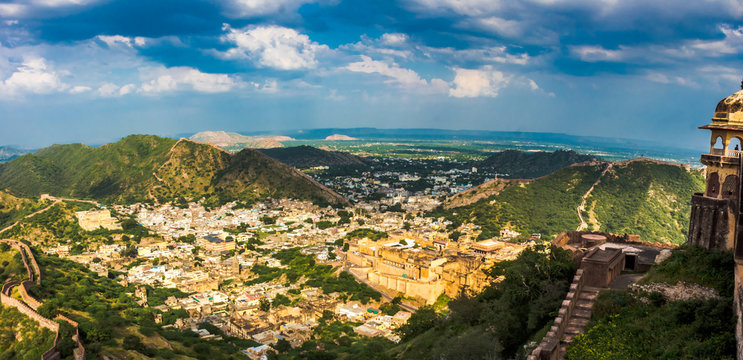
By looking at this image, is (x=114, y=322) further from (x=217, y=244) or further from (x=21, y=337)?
(x=217, y=244)

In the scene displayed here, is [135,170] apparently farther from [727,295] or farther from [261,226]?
[727,295]

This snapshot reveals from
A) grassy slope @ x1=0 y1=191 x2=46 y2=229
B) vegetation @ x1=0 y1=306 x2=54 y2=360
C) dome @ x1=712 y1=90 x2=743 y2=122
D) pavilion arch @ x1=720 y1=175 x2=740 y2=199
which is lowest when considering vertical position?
grassy slope @ x1=0 y1=191 x2=46 y2=229

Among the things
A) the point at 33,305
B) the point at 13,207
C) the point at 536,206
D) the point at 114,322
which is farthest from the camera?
the point at 13,207

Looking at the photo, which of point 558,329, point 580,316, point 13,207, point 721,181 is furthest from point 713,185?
point 13,207

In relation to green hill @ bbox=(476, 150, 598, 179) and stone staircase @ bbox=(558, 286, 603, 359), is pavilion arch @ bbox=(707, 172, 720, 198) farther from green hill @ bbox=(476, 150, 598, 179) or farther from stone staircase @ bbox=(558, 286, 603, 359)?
green hill @ bbox=(476, 150, 598, 179)

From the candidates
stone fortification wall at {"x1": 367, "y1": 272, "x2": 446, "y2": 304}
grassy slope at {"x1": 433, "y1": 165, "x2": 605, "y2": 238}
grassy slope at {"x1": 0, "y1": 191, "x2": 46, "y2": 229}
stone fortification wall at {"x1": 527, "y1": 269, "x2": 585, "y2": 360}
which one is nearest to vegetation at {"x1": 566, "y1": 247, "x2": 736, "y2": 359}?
stone fortification wall at {"x1": 527, "y1": 269, "x2": 585, "y2": 360}

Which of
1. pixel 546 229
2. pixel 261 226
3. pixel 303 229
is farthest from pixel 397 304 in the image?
pixel 261 226
